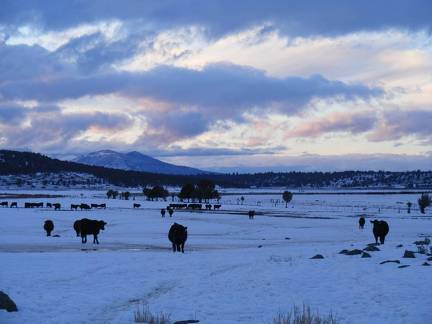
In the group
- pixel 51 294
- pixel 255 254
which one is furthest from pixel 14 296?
pixel 255 254

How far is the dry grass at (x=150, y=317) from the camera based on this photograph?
36.8ft

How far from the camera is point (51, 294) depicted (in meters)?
14.0

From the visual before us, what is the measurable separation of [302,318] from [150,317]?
3145 mm

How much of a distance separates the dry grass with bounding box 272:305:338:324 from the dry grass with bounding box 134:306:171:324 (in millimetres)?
2279

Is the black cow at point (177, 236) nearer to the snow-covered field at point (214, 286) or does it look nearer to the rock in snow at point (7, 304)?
the snow-covered field at point (214, 286)

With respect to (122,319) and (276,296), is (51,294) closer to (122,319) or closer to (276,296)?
(122,319)

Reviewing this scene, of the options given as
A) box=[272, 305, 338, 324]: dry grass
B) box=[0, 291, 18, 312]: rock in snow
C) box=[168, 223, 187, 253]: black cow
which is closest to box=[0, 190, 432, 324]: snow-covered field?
box=[0, 291, 18, 312]: rock in snow

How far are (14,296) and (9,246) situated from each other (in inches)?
601

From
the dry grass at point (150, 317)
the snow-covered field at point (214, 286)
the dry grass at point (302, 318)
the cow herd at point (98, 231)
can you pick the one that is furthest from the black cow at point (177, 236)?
the dry grass at point (302, 318)

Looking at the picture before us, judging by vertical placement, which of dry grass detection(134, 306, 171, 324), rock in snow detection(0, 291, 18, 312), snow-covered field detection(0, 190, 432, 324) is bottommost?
snow-covered field detection(0, 190, 432, 324)

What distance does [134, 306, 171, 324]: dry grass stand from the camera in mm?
11222

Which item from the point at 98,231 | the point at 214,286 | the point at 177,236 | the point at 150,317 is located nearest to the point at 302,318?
the point at 150,317

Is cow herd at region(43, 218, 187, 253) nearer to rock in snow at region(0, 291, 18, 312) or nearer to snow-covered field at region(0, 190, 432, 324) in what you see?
snow-covered field at region(0, 190, 432, 324)

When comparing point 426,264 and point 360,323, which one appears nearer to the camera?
point 360,323
